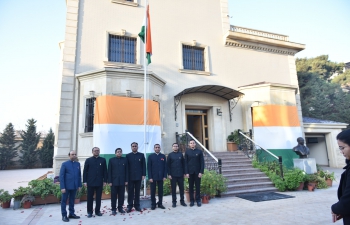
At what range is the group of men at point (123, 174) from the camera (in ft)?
18.3

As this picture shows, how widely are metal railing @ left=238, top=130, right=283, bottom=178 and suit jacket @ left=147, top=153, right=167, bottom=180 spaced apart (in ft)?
18.3

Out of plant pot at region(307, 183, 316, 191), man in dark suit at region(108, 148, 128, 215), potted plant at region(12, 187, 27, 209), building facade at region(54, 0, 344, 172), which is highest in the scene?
building facade at region(54, 0, 344, 172)

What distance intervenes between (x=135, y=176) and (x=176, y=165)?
122 cm

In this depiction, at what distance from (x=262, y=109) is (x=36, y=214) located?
10447 millimetres

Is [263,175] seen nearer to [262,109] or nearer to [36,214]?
[262,109]

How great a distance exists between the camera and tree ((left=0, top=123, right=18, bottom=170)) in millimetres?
27811

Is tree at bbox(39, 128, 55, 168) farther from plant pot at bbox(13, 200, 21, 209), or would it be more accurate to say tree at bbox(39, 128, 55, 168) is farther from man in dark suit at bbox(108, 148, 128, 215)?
man in dark suit at bbox(108, 148, 128, 215)

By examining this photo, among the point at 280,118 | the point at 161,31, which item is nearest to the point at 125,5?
the point at 161,31

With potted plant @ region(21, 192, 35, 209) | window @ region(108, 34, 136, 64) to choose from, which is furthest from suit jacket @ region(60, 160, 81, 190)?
window @ region(108, 34, 136, 64)

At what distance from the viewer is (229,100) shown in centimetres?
1256

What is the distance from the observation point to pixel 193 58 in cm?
1267

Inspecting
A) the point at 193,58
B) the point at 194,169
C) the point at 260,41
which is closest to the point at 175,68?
the point at 193,58

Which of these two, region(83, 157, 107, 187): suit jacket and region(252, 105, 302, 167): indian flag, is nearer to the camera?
region(83, 157, 107, 187): suit jacket

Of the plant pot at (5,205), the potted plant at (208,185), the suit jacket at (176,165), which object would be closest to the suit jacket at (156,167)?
the suit jacket at (176,165)
